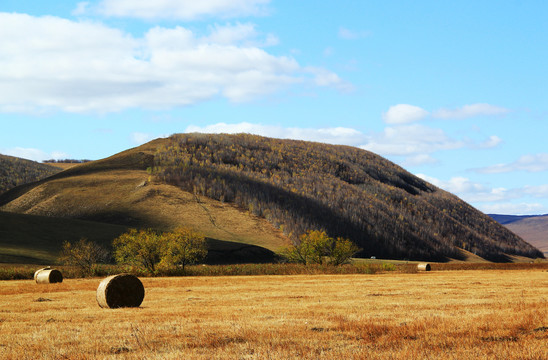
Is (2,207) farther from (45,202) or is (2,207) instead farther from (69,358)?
(69,358)

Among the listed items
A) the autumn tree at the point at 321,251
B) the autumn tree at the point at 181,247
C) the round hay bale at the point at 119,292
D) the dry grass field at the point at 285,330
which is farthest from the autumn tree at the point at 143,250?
the round hay bale at the point at 119,292

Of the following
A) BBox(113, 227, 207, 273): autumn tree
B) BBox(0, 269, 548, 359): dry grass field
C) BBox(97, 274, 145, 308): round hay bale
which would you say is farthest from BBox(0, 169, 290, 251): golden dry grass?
BBox(0, 269, 548, 359): dry grass field

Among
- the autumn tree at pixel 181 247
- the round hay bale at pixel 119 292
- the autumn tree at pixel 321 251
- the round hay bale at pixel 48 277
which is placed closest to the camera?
the round hay bale at pixel 119 292

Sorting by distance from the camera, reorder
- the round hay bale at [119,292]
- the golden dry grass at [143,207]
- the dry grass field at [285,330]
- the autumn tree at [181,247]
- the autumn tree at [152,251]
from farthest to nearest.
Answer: the golden dry grass at [143,207]
the autumn tree at [181,247]
the autumn tree at [152,251]
the round hay bale at [119,292]
the dry grass field at [285,330]

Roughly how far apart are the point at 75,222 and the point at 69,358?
122426mm

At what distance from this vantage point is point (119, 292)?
27.1 meters

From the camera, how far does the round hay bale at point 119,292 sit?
26.8m

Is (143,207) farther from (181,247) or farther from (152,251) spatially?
(152,251)

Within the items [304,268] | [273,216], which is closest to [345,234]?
[273,216]

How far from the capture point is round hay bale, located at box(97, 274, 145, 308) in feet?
87.8

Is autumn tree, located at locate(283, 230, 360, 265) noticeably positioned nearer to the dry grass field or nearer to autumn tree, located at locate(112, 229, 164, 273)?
autumn tree, located at locate(112, 229, 164, 273)

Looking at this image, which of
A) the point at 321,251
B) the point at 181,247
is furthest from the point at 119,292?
the point at 321,251

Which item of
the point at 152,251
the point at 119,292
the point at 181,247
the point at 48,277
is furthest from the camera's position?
the point at 181,247

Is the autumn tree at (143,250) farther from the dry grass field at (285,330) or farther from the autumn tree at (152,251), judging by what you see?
the dry grass field at (285,330)
